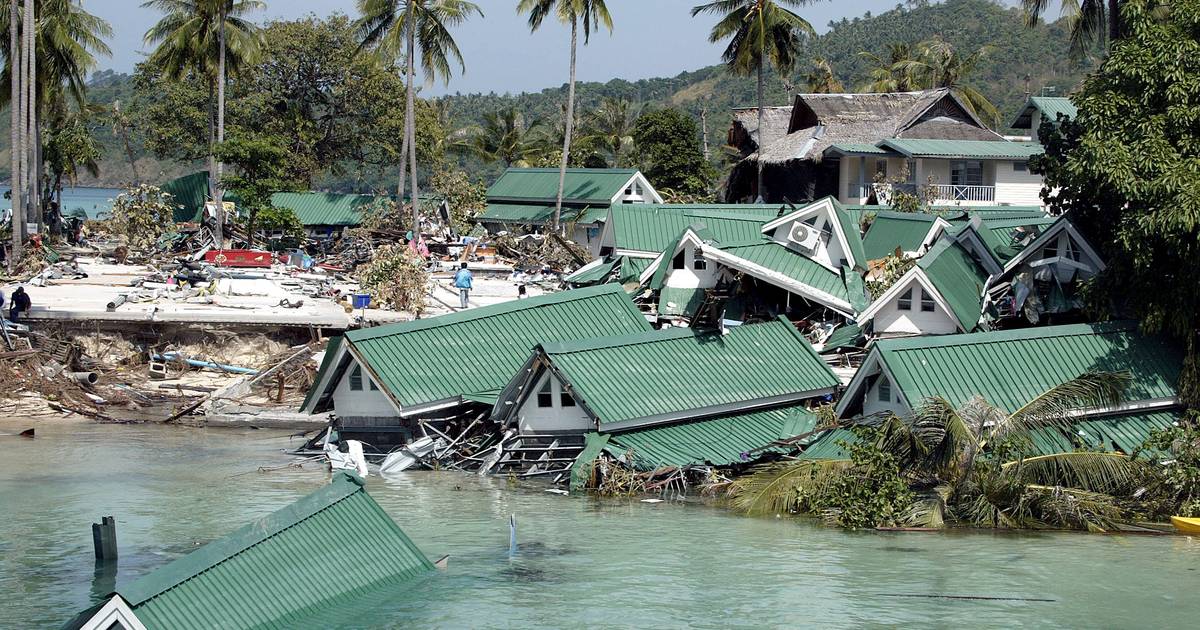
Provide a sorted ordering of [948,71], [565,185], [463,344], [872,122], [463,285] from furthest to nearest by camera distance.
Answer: [948,71] < [565,185] < [872,122] < [463,285] < [463,344]

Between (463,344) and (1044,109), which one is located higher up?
(1044,109)

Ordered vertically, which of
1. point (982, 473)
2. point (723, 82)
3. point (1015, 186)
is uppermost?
Result: point (723, 82)

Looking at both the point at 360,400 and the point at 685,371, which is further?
the point at 360,400

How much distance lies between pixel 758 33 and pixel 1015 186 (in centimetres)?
1249

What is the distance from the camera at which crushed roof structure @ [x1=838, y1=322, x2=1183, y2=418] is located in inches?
1049

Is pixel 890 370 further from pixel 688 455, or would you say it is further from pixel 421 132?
pixel 421 132

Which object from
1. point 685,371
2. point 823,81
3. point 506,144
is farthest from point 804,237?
point 823,81

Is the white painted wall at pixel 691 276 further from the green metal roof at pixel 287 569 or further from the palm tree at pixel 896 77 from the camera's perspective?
the palm tree at pixel 896 77

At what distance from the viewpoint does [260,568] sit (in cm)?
1820

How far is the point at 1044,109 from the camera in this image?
5322 centimetres

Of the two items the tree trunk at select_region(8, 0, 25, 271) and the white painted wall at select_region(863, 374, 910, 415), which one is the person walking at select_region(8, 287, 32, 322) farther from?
the white painted wall at select_region(863, 374, 910, 415)

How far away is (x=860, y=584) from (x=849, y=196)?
39.0 metres

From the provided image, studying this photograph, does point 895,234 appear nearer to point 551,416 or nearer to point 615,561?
point 551,416

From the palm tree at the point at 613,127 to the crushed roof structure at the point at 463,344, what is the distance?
47792mm
